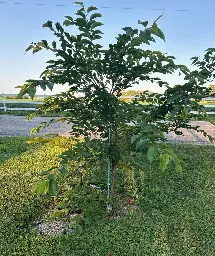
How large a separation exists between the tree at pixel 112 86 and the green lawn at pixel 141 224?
1.88ft

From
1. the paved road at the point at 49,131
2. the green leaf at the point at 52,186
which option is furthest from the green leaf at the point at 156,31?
the paved road at the point at 49,131

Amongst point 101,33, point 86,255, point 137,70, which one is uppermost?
point 101,33

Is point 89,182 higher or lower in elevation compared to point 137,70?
lower

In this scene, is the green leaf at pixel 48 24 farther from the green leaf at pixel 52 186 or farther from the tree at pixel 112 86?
the green leaf at pixel 52 186

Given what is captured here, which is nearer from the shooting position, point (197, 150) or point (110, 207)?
point (110, 207)

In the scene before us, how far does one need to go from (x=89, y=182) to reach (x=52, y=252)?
1.69 meters

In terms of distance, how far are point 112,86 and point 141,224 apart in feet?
4.88

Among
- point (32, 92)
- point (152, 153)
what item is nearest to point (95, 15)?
point (32, 92)

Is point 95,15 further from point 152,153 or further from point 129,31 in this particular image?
point 152,153

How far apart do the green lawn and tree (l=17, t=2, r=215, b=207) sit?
1.88 ft

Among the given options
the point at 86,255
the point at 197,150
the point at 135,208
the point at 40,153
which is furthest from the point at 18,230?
the point at 197,150

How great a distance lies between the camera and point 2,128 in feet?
36.7

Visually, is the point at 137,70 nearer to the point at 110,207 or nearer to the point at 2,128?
the point at 110,207

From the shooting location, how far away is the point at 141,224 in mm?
3621
